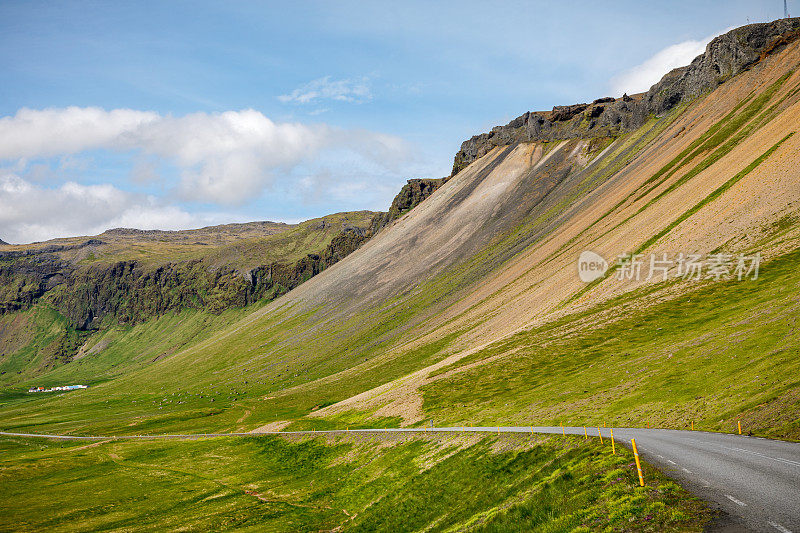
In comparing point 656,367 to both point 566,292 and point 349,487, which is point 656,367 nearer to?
point 349,487

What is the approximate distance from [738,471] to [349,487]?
41.9 metres

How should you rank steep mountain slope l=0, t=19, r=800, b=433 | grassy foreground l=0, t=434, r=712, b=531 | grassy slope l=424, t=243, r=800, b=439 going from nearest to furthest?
grassy foreground l=0, t=434, r=712, b=531
grassy slope l=424, t=243, r=800, b=439
steep mountain slope l=0, t=19, r=800, b=433

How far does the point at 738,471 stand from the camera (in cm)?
2453

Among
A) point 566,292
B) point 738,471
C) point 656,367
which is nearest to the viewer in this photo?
point 738,471

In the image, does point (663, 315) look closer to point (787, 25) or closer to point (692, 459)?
point (692, 459)

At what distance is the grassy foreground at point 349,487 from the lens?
26031 mm

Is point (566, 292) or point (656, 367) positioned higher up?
point (566, 292)

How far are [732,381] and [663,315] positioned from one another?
33832 millimetres

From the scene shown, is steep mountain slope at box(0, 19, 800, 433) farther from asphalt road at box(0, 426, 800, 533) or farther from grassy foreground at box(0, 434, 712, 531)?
grassy foreground at box(0, 434, 712, 531)

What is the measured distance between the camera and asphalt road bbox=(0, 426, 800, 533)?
1912 centimetres

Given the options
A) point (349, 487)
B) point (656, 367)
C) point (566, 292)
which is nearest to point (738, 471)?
point (656, 367)

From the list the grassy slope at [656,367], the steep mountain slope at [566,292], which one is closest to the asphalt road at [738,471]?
the grassy slope at [656,367]

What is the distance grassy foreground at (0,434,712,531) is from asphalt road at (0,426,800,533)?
4.05 feet

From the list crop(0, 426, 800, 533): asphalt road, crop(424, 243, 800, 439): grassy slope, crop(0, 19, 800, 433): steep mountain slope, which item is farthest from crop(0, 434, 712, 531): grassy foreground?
crop(0, 19, 800, 433): steep mountain slope
